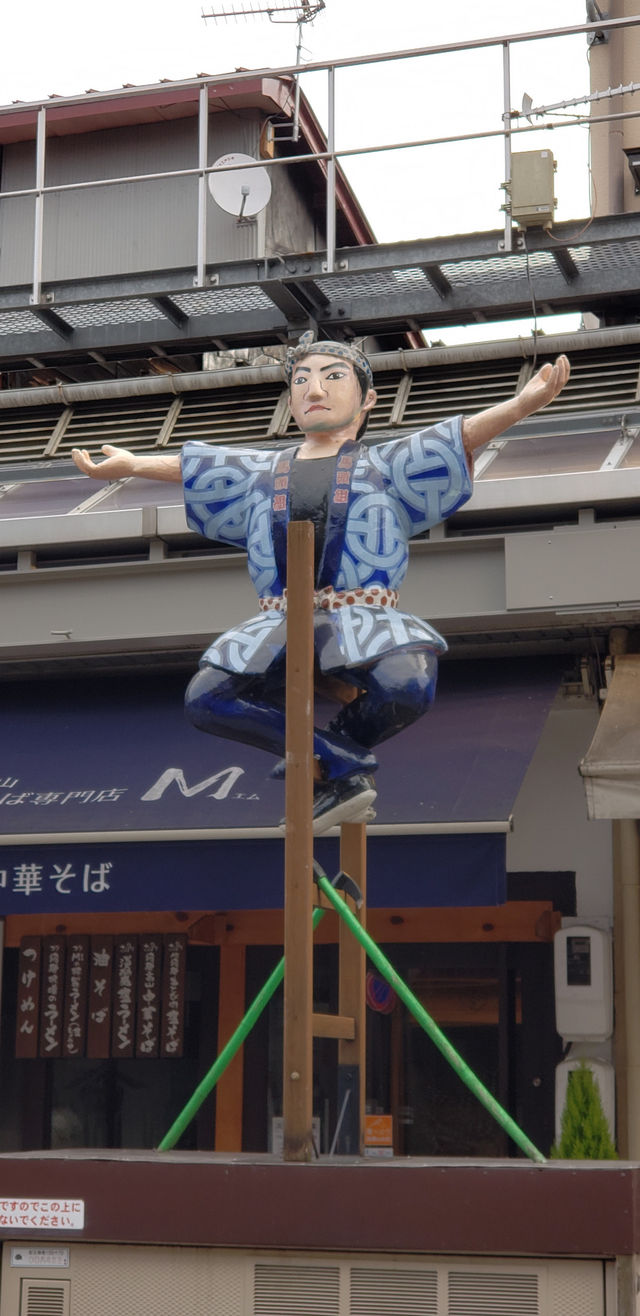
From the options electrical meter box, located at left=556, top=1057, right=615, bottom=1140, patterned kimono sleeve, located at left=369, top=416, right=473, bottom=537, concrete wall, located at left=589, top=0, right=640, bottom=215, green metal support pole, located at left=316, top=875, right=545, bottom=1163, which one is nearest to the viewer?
green metal support pole, located at left=316, top=875, right=545, bottom=1163

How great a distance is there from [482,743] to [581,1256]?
4.17m

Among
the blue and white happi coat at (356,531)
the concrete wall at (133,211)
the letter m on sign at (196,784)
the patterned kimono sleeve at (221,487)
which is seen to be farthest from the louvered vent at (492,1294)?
the concrete wall at (133,211)

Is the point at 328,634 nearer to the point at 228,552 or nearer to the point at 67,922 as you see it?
the point at 228,552

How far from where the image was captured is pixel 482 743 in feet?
28.2

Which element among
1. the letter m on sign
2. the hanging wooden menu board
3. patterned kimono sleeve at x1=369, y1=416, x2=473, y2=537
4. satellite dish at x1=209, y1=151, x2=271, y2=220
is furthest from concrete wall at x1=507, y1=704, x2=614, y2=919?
satellite dish at x1=209, y1=151, x2=271, y2=220

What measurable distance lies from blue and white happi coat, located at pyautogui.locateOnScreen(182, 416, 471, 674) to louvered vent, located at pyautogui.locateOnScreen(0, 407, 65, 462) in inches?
201

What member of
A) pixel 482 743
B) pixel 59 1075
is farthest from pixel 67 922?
pixel 482 743

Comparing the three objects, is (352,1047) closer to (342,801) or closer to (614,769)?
(342,801)

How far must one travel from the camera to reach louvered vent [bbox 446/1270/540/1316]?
183 inches

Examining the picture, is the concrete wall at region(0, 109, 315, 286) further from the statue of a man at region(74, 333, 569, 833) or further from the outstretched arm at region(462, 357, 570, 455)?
the outstretched arm at region(462, 357, 570, 455)

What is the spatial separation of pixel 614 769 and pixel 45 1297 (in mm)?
3803

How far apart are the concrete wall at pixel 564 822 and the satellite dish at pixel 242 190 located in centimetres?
419

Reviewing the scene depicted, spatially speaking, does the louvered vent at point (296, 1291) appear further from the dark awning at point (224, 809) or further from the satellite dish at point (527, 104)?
the satellite dish at point (527, 104)

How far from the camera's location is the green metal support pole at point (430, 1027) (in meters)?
5.28
